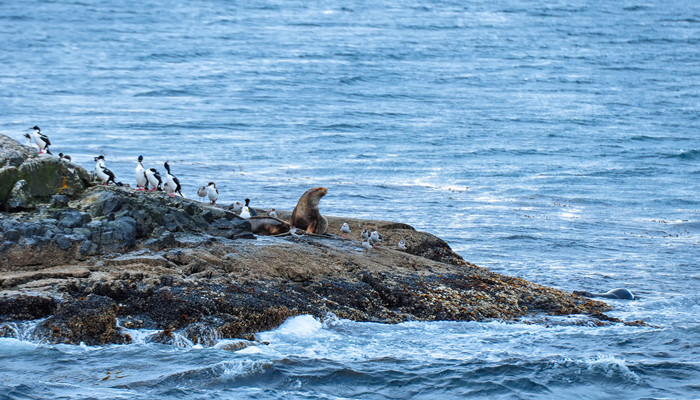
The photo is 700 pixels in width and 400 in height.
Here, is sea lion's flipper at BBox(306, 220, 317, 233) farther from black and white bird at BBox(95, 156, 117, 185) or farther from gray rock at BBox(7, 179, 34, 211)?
gray rock at BBox(7, 179, 34, 211)

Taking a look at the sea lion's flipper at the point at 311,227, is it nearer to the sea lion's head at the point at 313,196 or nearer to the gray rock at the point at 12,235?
the sea lion's head at the point at 313,196

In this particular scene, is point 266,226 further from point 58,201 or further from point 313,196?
point 58,201

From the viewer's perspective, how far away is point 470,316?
1506cm

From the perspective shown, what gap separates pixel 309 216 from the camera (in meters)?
18.7

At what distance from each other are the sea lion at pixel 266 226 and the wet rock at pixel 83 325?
210 inches

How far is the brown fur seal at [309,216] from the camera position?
18641mm

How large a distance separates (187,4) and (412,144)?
55848 mm

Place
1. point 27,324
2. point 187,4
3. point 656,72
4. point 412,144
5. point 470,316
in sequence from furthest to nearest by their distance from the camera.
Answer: point 187,4 < point 656,72 < point 412,144 < point 470,316 < point 27,324

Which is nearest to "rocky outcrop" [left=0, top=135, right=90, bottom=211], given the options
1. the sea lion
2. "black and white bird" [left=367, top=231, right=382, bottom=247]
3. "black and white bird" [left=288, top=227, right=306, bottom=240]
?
the sea lion

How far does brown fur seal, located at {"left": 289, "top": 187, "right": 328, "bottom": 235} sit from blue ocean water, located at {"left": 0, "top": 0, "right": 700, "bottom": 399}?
4.84 m

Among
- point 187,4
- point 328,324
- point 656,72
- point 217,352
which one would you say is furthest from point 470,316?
point 187,4

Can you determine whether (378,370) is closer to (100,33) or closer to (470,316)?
(470,316)

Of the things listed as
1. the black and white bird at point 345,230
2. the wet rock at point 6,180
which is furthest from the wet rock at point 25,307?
the black and white bird at point 345,230

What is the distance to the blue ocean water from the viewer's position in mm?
12578
